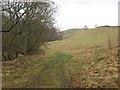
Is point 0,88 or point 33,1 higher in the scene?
point 33,1

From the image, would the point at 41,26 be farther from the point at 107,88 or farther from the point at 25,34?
the point at 107,88

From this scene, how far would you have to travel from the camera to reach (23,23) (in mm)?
34031

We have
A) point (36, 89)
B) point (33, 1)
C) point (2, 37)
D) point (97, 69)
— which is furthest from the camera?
point (2, 37)

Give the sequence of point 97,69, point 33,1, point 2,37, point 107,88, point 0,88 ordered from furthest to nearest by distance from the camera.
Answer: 1. point 2,37
2. point 33,1
3. point 97,69
4. point 0,88
5. point 107,88

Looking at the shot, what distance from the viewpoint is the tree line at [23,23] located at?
31.0m

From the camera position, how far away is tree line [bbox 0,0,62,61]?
102ft

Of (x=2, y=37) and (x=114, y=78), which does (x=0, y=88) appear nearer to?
(x=114, y=78)

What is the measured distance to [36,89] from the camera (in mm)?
16094

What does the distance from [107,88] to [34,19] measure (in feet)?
72.8

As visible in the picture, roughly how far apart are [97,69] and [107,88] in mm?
5320

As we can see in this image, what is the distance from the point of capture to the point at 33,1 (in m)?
31.2

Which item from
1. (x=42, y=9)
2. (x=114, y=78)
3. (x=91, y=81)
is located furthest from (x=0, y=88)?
(x=42, y=9)

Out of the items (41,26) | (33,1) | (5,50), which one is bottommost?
(5,50)

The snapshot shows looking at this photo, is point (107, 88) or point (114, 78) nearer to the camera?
point (107, 88)
